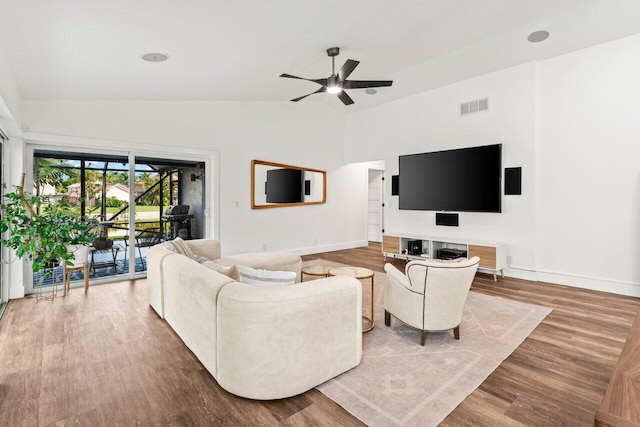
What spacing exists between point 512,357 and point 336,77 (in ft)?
11.2

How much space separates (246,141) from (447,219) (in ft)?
13.3

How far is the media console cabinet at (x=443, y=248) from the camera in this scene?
511 cm

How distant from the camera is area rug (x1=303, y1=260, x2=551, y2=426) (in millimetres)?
2002

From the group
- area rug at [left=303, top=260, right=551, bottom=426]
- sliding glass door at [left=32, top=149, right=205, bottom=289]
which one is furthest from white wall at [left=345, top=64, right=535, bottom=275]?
sliding glass door at [left=32, top=149, right=205, bottom=289]

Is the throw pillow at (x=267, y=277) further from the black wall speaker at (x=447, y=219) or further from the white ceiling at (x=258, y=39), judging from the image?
the black wall speaker at (x=447, y=219)

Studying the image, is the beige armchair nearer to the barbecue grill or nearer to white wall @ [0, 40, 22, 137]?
white wall @ [0, 40, 22, 137]

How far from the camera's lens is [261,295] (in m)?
2.02

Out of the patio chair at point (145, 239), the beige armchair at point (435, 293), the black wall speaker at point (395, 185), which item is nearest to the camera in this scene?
the beige armchair at point (435, 293)

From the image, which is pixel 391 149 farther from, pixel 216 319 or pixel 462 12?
pixel 216 319

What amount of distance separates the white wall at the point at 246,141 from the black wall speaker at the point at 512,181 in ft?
12.4

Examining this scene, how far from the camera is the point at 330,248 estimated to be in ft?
25.9

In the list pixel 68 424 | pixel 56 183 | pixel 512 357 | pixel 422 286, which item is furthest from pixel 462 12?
pixel 56 183

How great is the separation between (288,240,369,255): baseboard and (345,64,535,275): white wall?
145 cm

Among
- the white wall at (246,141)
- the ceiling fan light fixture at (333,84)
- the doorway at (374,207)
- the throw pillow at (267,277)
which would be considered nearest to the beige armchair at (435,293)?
the throw pillow at (267,277)
